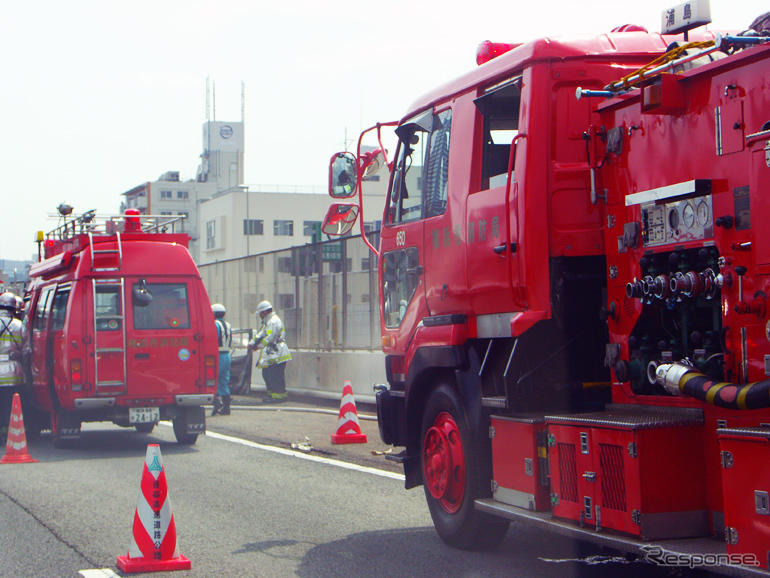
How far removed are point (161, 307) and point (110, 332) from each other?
732mm

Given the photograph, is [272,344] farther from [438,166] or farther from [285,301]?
[438,166]

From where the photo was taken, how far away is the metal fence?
1962cm

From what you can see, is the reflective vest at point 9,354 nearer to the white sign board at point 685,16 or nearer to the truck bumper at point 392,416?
the truck bumper at point 392,416

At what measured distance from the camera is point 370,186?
8044 centimetres

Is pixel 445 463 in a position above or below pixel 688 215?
below

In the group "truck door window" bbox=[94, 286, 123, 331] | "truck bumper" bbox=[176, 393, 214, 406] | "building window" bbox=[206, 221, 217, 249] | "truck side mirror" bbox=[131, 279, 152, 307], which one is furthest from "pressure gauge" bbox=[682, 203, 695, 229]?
"building window" bbox=[206, 221, 217, 249]

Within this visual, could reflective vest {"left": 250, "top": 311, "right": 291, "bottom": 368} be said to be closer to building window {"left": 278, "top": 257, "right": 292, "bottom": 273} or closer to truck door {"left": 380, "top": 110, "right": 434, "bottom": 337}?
building window {"left": 278, "top": 257, "right": 292, "bottom": 273}

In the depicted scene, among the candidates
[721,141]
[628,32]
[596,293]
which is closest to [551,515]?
[596,293]

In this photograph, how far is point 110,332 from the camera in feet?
44.2

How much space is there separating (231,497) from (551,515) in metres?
4.24

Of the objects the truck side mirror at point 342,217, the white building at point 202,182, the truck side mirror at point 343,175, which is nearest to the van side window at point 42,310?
the truck side mirror at point 342,217

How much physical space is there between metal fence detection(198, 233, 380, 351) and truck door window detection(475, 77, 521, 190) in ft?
32.7

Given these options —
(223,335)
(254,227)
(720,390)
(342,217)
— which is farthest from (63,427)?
(254,227)

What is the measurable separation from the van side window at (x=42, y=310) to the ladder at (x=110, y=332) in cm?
150
